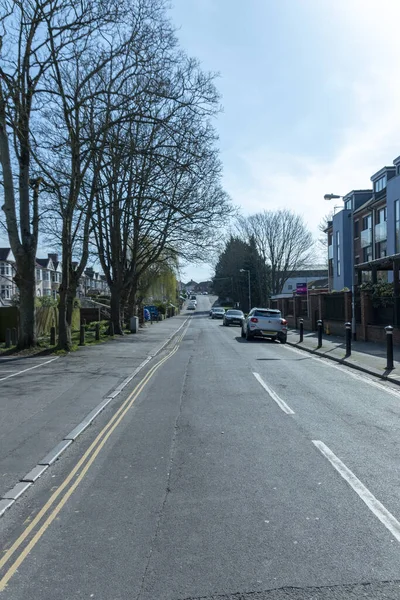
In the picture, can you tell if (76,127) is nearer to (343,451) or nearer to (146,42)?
(146,42)

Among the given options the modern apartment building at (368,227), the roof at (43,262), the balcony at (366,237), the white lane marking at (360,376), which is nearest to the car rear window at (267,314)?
the white lane marking at (360,376)

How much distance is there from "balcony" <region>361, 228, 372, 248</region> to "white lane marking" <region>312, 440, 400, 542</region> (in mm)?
43020

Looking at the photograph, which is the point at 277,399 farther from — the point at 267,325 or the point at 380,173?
the point at 380,173

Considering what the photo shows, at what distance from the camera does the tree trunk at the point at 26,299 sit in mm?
20844

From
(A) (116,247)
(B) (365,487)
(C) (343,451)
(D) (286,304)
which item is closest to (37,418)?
(C) (343,451)

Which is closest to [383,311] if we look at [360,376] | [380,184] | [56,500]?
[360,376]

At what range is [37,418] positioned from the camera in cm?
916

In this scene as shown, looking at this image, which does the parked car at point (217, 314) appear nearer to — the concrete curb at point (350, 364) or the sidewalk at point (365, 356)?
the sidewalk at point (365, 356)

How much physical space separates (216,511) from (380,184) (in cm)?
4652

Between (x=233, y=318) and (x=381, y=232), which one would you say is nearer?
(x=381, y=232)

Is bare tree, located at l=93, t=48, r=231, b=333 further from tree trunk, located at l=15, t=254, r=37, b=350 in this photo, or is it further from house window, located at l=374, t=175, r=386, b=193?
house window, located at l=374, t=175, r=386, b=193

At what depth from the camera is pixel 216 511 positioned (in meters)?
4.89

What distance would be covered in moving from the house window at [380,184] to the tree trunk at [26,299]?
34.4 meters

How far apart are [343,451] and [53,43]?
1710 cm
